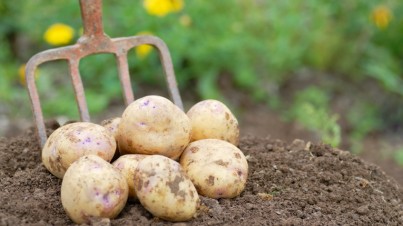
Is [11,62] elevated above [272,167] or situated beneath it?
elevated above

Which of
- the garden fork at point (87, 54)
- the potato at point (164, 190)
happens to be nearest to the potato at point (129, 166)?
the potato at point (164, 190)

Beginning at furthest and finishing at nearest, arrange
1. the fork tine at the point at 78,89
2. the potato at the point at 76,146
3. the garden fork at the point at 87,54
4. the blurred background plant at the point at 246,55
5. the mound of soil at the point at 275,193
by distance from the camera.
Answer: the blurred background plant at the point at 246,55 → the fork tine at the point at 78,89 → the garden fork at the point at 87,54 → the potato at the point at 76,146 → the mound of soil at the point at 275,193

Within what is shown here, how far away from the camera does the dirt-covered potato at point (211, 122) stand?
272cm

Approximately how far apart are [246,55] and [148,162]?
3.34 metres

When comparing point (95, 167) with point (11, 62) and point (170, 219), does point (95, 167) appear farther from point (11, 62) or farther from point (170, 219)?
point (11, 62)

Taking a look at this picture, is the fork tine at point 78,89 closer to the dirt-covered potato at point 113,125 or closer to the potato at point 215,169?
the dirt-covered potato at point 113,125

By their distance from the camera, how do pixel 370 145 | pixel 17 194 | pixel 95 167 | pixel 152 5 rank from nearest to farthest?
pixel 95 167, pixel 17 194, pixel 152 5, pixel 370 145

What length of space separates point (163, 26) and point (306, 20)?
1288mm

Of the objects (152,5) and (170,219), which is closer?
(170,219)

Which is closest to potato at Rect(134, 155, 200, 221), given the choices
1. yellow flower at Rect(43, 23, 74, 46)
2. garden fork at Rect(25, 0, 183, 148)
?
garden fork at Rect(25, 0, 183, 148)

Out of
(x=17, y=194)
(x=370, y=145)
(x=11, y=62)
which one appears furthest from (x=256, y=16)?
(x=17, y=194)

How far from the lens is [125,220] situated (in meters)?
2.24

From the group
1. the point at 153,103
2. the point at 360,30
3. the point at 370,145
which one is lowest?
the point at 370,145

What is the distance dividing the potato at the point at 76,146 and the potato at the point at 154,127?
9 cm
